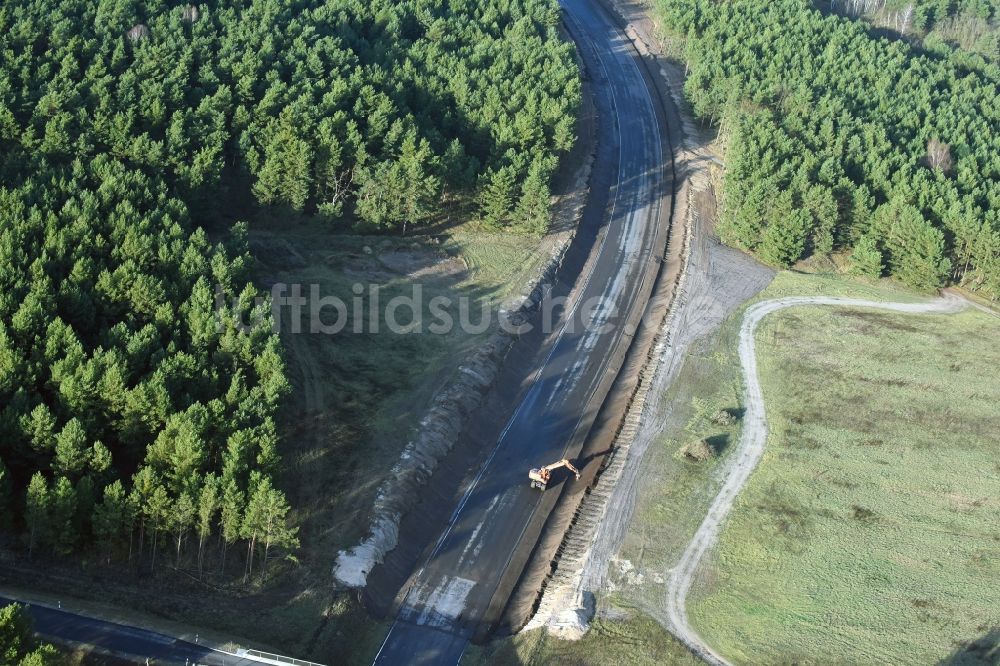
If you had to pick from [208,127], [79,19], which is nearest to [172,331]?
[208,127]

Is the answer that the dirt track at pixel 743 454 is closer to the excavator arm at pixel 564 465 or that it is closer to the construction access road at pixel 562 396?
the excavator arm at pixel 564 465

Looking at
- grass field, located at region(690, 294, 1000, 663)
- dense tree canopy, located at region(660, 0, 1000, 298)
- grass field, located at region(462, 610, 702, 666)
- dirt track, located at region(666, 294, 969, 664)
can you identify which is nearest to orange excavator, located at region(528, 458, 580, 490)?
dirt track, located at region(666, 294, 969, 664)

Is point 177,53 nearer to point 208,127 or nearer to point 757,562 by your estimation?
point 208,127

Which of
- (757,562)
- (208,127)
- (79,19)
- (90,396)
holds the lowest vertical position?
(757,562)

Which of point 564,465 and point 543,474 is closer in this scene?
point 543,474

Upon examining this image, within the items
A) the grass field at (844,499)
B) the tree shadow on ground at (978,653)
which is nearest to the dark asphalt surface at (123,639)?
the grass field at (844,499)

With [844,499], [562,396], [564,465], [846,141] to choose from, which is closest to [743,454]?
[844,499]

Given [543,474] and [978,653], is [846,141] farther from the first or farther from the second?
[978,653]
